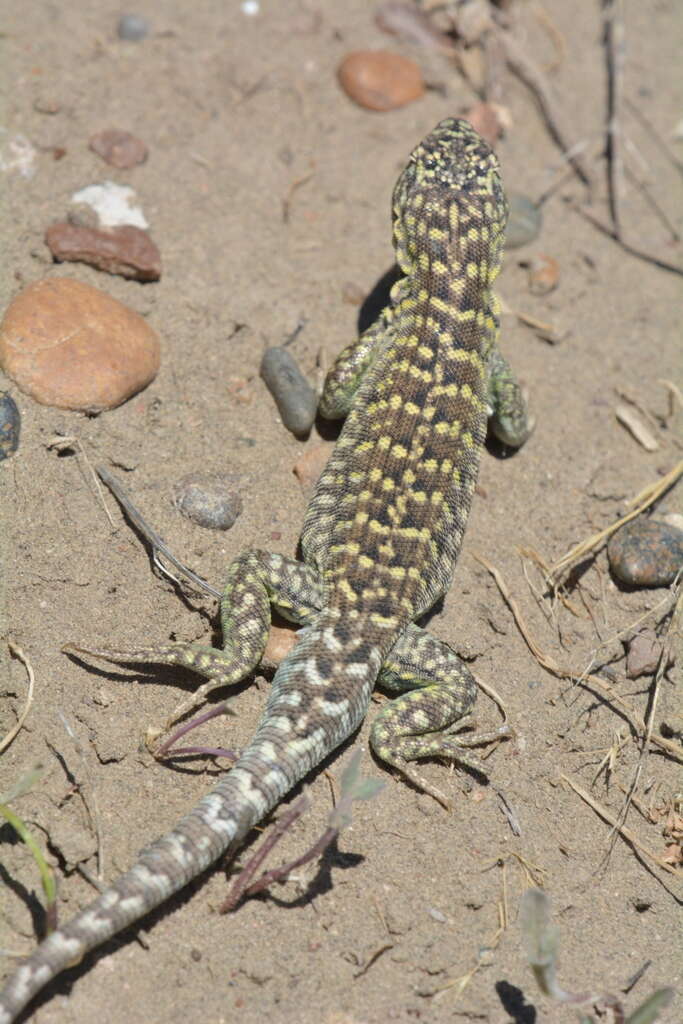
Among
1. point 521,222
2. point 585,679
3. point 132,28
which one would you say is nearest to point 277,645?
point 585,679

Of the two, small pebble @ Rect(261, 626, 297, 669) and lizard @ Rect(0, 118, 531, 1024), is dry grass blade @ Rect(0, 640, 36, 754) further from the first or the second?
small pebble @ Rect(261, 626, 297, 669)

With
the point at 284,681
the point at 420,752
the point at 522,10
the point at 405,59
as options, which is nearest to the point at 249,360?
the point at 284,681

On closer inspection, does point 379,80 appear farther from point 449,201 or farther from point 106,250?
point 106,250

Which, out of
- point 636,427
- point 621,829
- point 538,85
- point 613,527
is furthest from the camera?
point 538,85

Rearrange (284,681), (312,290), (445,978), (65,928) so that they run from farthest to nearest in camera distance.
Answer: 1. (312,290)
2. (284,681)
3. (445,978)
4. (65,928)

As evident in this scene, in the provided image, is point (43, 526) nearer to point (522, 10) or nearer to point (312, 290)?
point (312, 290)

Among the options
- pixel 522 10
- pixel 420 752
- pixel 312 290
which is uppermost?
pixel 522 10

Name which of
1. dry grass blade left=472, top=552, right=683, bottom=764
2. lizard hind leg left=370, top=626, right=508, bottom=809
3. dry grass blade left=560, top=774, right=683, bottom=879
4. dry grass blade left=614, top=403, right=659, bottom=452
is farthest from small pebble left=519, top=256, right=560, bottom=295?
dry grass blade left=560, top=774, right=683, bottom=879
